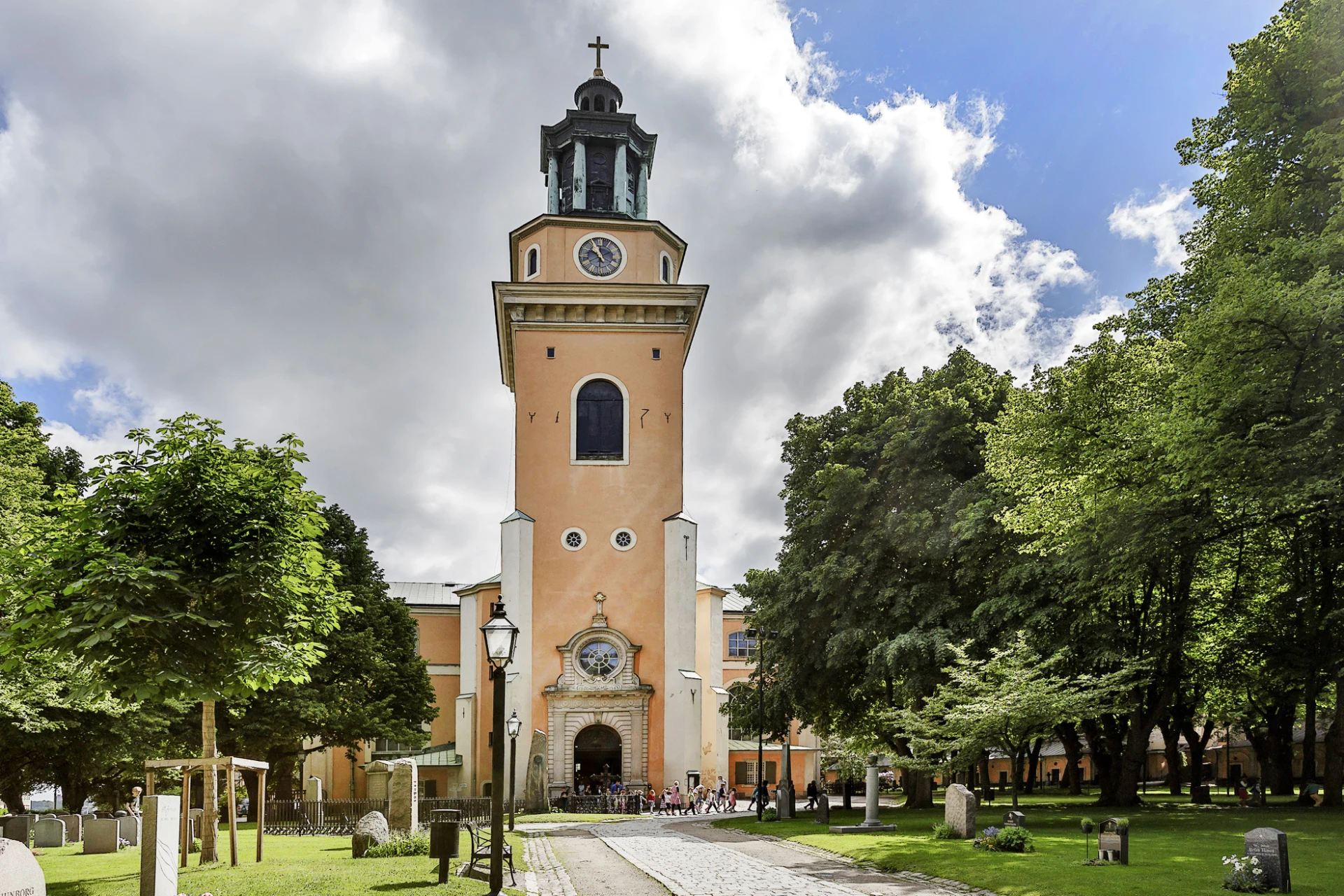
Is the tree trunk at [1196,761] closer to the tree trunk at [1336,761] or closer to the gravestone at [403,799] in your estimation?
the tree trunk at [1336,761]

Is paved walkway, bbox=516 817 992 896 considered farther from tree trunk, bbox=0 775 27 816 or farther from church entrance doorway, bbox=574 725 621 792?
tree trunk, bbox=0 775 27 816

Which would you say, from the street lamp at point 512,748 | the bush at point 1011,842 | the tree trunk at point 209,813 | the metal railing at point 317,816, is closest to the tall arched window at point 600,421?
the street lamp at point 512,748

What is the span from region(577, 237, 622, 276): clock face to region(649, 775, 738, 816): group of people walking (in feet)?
65.3

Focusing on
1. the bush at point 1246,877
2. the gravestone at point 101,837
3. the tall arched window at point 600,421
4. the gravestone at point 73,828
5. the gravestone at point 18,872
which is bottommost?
the gravestone at point 73,828

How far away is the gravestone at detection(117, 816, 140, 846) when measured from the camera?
23.0 metres

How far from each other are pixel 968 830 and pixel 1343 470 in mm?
9606

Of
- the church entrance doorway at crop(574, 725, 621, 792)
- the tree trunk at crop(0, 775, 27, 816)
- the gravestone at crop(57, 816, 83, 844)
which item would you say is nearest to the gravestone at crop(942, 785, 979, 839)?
the gravestone at crop(57, 816, 83, 844)

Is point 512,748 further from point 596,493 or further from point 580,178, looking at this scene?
point 580,178

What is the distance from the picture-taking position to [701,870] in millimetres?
16750

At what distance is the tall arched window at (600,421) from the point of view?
138 feet

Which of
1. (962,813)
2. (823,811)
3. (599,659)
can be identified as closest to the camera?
(962,813)

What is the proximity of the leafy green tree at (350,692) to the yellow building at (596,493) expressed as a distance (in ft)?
10.1

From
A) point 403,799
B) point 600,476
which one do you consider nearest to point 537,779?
point 600,476

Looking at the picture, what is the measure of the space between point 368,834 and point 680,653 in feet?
71.1
